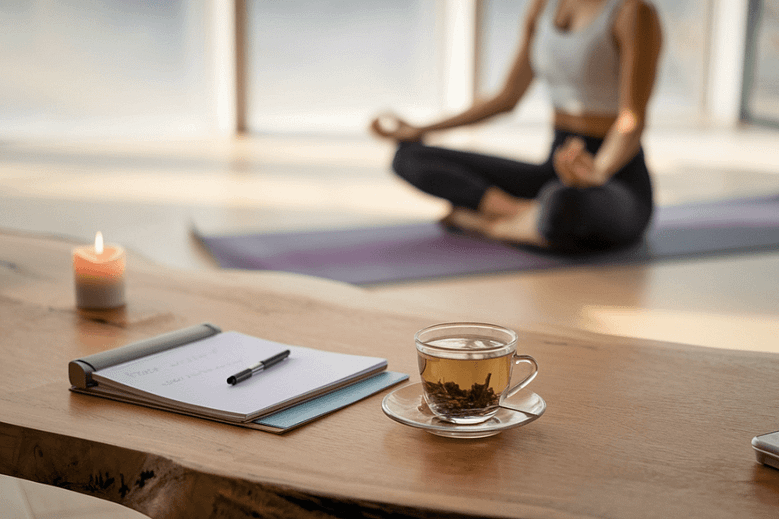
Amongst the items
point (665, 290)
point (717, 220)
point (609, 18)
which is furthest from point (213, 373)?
point (717, 220)

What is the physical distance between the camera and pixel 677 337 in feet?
5.76

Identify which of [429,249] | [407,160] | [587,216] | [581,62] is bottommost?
[429,249]

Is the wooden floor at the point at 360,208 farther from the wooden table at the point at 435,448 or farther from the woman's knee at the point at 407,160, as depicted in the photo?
the woman's knee at the point at 407,160

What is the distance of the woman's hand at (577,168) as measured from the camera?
7.41ft

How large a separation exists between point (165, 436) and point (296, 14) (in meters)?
5.46

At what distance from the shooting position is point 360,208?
10.9ft

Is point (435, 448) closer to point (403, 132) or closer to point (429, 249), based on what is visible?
point (429, 249)

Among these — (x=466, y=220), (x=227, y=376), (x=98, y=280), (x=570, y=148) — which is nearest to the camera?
(x=227, y=376)

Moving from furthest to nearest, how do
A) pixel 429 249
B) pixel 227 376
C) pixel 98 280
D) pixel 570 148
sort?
pixel 429 249 → pixel 570 148 → pixel 98 280 → pixel 227 376

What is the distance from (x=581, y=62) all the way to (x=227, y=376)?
1.94m

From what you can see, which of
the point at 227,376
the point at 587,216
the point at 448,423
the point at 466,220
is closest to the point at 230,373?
the point at 227,376

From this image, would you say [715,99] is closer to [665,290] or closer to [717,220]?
[717,220]

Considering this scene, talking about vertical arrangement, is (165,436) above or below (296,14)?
below

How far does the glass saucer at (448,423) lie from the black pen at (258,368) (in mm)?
128
